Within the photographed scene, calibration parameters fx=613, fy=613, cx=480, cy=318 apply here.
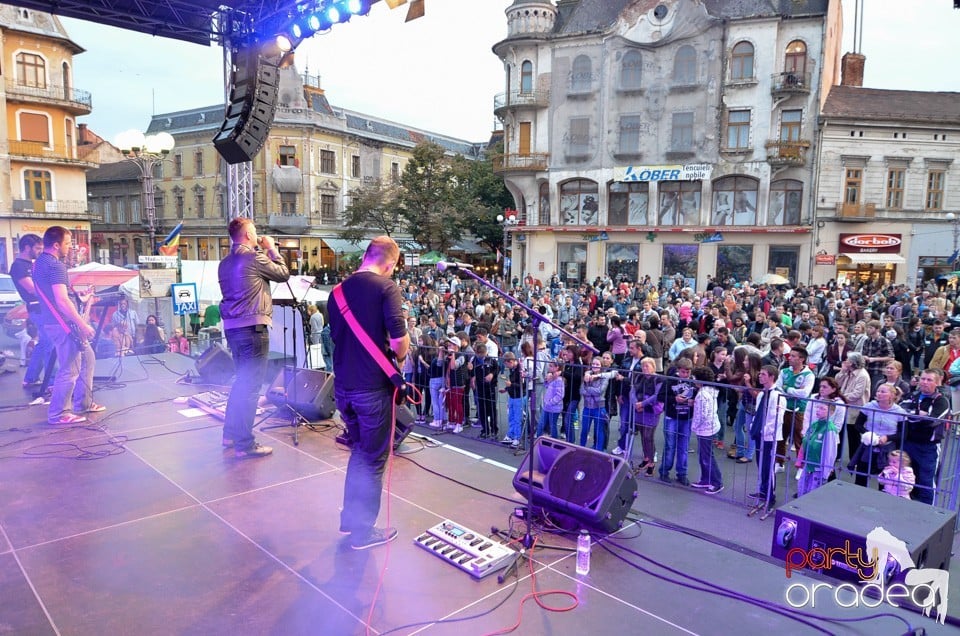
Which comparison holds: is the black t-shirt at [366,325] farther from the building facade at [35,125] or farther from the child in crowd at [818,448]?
the building facade at [35,125]

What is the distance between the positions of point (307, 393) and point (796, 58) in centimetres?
3101

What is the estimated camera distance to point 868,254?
1155 inches

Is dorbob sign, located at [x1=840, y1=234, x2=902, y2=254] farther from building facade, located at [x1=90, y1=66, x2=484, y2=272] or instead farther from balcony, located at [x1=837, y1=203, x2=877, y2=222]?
building facade, located at [x1=90, y1=66, x2=484, y2=272]

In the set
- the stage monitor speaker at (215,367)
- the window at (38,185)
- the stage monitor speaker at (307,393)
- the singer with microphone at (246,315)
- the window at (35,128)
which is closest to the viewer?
the singer with microphone at (246,315)

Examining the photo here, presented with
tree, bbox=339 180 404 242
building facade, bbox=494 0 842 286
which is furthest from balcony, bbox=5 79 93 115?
building facade, bbox=494 0 842 286

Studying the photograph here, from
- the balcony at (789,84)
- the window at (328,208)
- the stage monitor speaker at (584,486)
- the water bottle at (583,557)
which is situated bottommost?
the water bottle at (583,557)

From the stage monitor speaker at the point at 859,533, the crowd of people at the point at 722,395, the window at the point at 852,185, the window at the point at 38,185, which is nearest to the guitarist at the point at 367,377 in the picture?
the crowd of people at the point at 722,395

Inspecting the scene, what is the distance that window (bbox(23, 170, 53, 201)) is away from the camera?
1375 inches

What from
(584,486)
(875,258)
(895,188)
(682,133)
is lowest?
(584,486)

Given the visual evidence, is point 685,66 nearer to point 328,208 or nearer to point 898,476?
point 328,208

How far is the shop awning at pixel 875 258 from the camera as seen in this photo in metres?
29.0

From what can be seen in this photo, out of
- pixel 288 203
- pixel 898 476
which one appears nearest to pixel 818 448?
pixel 898 476

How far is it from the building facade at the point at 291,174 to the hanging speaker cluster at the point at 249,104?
104 feet

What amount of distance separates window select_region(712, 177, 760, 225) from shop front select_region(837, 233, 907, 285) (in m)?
4.37
